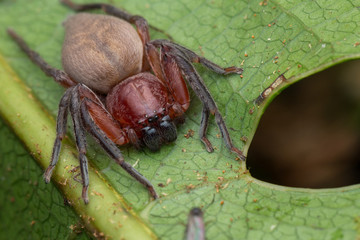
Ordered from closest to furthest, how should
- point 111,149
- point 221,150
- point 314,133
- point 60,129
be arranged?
point 111,149 < point 221,150 < point 60,129 < point 314,133

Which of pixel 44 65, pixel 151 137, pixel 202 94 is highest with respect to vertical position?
pixel 202 94

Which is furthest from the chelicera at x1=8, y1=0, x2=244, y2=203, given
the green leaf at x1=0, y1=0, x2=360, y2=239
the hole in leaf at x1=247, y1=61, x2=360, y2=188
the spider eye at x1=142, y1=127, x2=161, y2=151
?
the hole in leaf at x1=247, y1=61, x2=360, y2=188

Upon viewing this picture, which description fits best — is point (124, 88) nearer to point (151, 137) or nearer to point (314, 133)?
point (151, 137)

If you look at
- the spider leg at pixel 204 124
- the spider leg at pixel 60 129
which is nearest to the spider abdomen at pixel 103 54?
the spider leg at pixel 60 129

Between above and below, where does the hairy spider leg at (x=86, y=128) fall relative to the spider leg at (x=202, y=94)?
below

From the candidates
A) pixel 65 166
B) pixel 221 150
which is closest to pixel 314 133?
pixel 221 150

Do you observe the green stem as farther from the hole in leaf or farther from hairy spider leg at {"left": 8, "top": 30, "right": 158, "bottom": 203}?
the hole in leaf

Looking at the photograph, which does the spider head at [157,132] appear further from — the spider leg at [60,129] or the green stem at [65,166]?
the spider leg at [60,129]
